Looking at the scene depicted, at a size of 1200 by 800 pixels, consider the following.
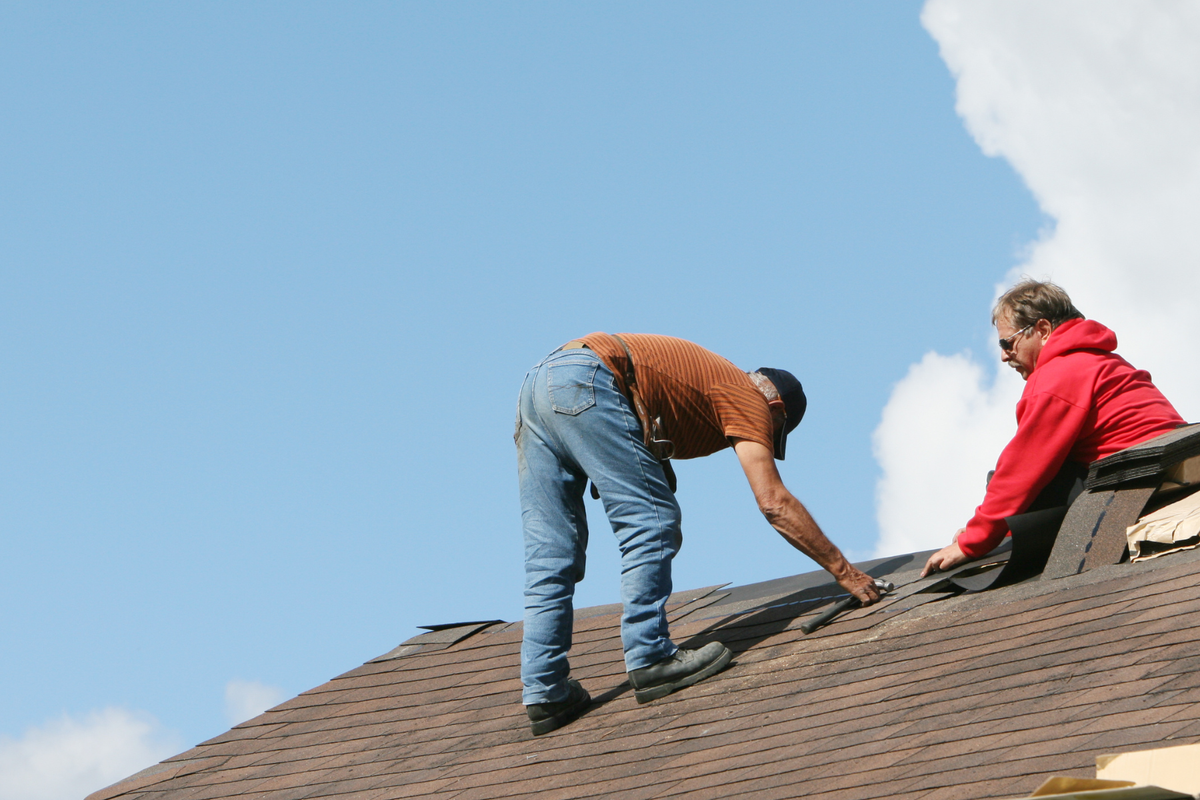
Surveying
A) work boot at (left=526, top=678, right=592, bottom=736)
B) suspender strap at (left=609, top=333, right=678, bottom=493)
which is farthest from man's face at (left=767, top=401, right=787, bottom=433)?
Answer: work boot at (left=526, top=678, right=592, bottom=736)

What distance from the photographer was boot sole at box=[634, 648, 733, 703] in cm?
459

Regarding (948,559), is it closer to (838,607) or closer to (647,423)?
(838,607)

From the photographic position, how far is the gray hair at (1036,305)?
4914 mm

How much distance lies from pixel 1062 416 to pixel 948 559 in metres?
0.72

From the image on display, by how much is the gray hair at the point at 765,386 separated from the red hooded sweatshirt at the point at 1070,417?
0.86 meters

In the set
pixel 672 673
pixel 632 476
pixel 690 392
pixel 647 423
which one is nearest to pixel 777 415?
pixel 690 392

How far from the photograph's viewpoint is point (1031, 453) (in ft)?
15.3

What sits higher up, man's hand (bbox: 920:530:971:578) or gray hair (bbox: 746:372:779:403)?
gray hair (bbox: 746:372:779:403)

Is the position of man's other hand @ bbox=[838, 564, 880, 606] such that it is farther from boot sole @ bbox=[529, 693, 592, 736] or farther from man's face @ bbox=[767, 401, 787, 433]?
boot sole @ bbox=[529, 693, 592, 736]

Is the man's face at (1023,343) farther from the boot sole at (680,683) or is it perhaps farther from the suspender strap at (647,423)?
the boot sole at (680,683)

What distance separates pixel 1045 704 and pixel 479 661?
3346mm

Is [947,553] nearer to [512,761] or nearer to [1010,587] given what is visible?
[1010,587]

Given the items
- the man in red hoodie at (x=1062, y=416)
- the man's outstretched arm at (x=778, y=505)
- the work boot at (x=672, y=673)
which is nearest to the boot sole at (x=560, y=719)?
the work boot at (x=672, y=673)

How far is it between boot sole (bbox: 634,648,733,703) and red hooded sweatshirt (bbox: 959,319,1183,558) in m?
1.11
